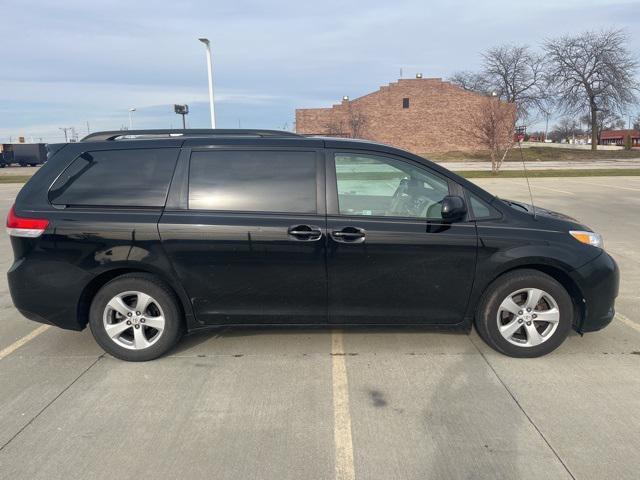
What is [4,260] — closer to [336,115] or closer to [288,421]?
[288,421]

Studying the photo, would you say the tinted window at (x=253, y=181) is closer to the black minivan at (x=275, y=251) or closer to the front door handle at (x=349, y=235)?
the black minivan at (x=275, y=251)

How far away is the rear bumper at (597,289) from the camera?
11.9ft

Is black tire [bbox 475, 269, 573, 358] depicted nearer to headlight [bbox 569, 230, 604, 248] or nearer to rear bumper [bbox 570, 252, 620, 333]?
rear bumper [bbox 570, 252, 620, 333]

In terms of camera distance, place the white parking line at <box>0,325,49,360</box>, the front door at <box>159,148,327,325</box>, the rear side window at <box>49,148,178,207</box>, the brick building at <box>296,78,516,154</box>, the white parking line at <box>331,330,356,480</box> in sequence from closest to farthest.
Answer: the white parking line at <box>331,330,356,480</box>
the front door at <box>159,148,327,325</box>
the rear side window at <box>49,148,178,207</box>
the white parking line at <box>0,325,49,360</box>
the brick building at <box>296,78,516,154</box>

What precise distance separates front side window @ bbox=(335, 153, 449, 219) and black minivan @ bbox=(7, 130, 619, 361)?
2 cm

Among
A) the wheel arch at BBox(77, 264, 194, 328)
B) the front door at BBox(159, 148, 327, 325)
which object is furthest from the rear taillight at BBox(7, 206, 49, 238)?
the front door at BBox(159, 148, 327, 325)

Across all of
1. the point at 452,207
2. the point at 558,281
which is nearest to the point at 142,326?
the point at 452,207

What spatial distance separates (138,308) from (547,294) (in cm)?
316

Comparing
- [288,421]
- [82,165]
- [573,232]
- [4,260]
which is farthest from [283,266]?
[4,260]

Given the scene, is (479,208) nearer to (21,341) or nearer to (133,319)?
(133,319)

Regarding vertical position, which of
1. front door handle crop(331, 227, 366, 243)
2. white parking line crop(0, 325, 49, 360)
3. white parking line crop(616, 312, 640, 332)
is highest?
front door handle crop(331, 227, 366, 243)

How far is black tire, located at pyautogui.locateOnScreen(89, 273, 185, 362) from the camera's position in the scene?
3.65 meters

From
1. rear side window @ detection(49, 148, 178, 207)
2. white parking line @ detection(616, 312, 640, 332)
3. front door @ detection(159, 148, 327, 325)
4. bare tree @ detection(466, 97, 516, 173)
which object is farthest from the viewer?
bare tree @ detection(466, 97, 516, 173)

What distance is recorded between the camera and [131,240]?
11.7 feet
